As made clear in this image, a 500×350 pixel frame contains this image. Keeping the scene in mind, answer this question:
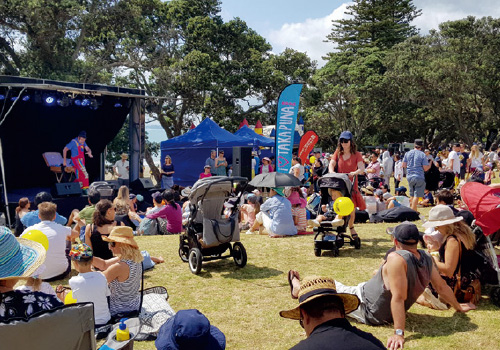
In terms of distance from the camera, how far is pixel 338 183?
6.74m

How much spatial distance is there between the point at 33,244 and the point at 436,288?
3.52 meters

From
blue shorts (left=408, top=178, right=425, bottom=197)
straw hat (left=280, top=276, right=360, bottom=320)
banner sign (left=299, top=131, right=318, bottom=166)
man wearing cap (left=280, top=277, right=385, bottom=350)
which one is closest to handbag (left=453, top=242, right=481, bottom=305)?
straw hat (left=280, top=276, right=360, bottom=320)

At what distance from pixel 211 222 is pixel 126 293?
6.32 feet

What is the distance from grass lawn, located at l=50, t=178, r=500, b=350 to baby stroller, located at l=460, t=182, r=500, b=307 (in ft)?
0.93

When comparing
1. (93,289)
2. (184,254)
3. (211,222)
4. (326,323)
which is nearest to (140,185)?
(184,254)

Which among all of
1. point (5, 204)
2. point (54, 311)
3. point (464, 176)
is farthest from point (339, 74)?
point (54, 311)

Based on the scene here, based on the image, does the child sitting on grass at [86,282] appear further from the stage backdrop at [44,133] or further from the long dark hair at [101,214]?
the stage backdrop at [44,133]

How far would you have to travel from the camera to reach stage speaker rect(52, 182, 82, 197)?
11.8 meters

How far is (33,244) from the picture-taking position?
10.9ft

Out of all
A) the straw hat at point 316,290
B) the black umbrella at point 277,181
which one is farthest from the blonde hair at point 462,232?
the black umbrella at point 277,181

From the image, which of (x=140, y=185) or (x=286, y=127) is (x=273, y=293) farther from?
(x=140, y=185)

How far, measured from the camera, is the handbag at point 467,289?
15.2 feet

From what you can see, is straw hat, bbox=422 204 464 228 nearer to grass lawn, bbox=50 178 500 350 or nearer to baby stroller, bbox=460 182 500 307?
baby stroller, bbox=460 182 500 307

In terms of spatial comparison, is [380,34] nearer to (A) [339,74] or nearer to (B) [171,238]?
(A) [339,74]
